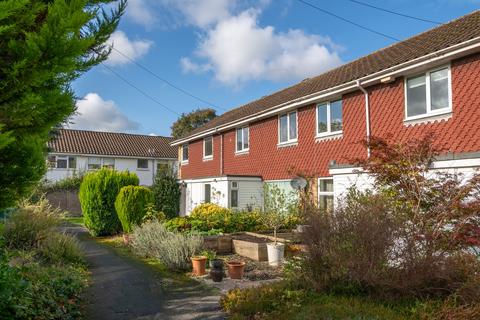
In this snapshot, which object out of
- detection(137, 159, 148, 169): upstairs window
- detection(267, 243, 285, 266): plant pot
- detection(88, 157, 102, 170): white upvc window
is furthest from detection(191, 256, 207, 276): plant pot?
detection(137, 159, 148, 169): upstairs window

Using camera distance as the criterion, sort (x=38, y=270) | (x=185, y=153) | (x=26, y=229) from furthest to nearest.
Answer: (x=185, y=153) → (x=26, y=229) → (x=38, y=270)

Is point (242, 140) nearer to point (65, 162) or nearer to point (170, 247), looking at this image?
point (170, 247)

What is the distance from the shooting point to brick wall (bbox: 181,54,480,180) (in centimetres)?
1073

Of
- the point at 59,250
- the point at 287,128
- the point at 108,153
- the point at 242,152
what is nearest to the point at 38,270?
the point at 59,250

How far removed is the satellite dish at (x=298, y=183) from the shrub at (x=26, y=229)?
8.72 metres

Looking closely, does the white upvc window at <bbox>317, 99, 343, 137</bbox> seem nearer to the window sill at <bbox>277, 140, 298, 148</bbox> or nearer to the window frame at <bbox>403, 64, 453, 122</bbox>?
the window sill at <bbox>277, 140, 298, 148</bbox>

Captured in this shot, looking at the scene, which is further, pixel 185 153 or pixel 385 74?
pixel 185 153

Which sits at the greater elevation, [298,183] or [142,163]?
[142,163]

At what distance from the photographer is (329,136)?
1556 centimetres

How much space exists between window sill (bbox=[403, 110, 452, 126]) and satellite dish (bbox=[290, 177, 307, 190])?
472cm

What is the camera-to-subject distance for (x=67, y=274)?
7.43 metres

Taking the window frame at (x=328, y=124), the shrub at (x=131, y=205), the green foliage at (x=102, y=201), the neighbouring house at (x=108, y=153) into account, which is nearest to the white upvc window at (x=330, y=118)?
the window frame at (x=328, y=124)

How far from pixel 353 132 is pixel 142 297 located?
9681 mm

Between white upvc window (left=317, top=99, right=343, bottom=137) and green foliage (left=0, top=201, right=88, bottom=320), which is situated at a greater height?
white upvc window (left=317, top=99, right=343, bottom=137)
